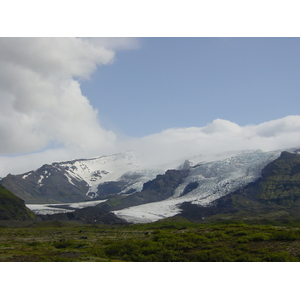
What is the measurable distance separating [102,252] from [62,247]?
32.7 feet

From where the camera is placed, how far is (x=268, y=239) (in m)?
30.6

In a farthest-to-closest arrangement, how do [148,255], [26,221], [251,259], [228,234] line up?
1. [26,221]
2. [228,234]
3. [148,255]
4. [251,259]

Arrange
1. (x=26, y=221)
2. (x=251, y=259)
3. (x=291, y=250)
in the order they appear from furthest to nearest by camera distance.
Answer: (x=26, y=221), (x=291, y=250), (x=251, y=259)

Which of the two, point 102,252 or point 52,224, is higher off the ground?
point 102,252

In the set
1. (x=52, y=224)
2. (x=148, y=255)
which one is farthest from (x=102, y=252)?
(x=52, y=224)

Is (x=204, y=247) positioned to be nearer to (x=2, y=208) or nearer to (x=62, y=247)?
(x=62, y=247)

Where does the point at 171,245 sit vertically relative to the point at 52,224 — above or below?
above

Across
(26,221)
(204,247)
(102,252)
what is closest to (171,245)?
(204,247)

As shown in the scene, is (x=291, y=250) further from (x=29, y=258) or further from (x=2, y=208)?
(x=2, y=208)

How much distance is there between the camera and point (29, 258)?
2867 cm

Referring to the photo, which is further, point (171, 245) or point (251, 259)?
point (171, 245)

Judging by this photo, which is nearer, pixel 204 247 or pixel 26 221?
pixel 204 247

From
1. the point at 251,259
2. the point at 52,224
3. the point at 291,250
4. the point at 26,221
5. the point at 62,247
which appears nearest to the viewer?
the point at 251,259

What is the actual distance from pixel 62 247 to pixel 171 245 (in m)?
14.8
